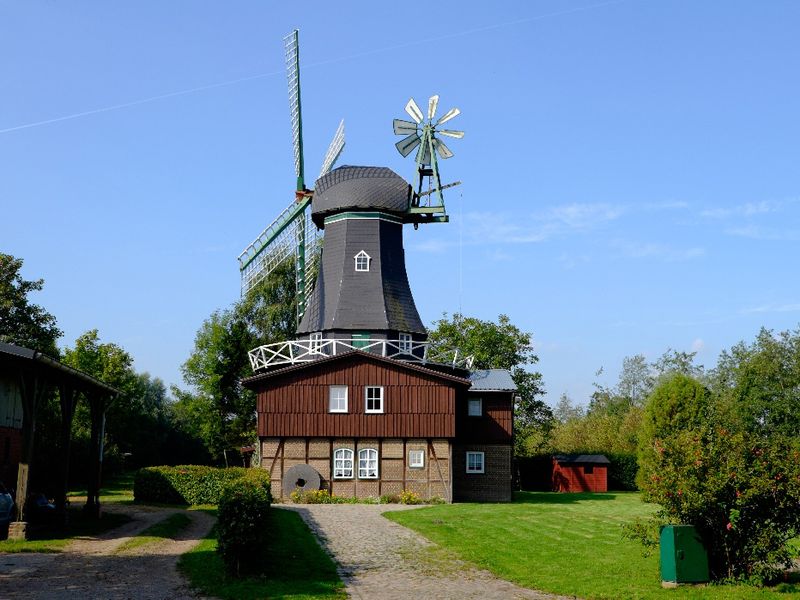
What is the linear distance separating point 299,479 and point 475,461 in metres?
8.92

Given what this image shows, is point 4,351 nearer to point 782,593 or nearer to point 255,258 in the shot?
point 782,593

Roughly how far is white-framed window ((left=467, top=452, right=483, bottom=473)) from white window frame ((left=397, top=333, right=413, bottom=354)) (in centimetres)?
584

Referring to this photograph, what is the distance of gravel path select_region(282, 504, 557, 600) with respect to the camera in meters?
15.8

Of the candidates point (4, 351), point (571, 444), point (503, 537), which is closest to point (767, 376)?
point (571, 444)

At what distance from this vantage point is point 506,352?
6381cm

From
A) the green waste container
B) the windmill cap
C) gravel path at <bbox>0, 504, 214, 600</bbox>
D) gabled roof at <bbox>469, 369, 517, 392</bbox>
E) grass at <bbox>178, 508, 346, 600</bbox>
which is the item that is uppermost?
the windmill cap

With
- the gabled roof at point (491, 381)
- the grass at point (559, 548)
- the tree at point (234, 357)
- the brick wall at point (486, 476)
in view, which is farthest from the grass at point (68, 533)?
the tree at point (234, 357)

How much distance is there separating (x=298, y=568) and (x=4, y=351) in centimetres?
890

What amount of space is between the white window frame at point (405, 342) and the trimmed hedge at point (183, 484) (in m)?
9.89

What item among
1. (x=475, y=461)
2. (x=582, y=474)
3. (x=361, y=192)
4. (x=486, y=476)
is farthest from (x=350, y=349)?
(x=582, y=474)

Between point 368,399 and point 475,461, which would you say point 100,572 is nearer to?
point 368,399

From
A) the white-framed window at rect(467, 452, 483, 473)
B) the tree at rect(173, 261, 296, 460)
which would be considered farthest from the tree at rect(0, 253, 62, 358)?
the white-framed window at rect(467, 452, 483, 473)

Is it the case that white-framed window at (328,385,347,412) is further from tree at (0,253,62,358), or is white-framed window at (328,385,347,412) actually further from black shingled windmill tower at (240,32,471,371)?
tree at (0,253,62,358)

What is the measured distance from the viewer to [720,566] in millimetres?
16500
